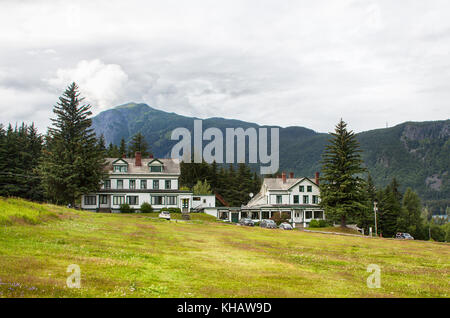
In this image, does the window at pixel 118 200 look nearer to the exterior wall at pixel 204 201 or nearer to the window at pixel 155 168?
the window at pixel 155 168

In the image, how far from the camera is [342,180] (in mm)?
63000

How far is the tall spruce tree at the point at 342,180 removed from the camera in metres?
61.5

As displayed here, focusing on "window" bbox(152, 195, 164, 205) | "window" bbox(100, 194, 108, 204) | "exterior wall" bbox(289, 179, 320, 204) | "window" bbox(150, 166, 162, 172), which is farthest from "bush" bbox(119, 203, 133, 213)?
"exterior wall" bbox(289, 179, 320, 204)

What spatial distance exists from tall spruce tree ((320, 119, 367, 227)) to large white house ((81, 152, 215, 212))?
26.3 m

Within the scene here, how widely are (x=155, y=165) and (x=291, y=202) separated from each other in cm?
2878

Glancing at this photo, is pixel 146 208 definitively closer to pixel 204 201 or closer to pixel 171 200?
pixel 171 200

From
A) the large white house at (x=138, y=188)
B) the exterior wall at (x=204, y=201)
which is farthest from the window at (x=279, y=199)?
the large white house at (x=138, y=188)

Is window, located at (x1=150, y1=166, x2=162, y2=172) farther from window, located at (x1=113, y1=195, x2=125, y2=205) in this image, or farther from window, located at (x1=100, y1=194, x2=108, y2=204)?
window, located at (x1=100, y1=194, x2=108, y2=204)

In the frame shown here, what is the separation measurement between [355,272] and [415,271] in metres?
3.97

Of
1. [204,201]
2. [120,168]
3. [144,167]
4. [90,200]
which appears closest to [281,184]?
[204,201]

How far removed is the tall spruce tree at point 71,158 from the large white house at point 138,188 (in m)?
5.57
